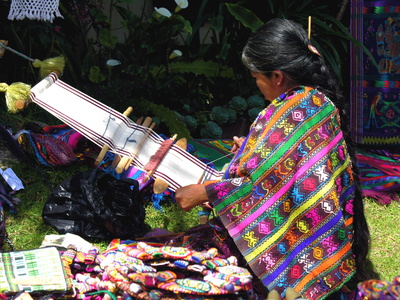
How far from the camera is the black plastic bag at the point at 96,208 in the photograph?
3814 mm

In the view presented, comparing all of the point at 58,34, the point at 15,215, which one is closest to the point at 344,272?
the point at 15,215

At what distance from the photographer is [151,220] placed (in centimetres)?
426

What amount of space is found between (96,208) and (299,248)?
144 cm

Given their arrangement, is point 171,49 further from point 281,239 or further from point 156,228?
point 281,239

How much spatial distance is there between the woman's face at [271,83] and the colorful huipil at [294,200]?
7 cm

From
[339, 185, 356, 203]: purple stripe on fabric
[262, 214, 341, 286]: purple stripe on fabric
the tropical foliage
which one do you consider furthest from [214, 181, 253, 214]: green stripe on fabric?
the tropical foliage

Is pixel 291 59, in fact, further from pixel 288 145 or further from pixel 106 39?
pixel 106 39

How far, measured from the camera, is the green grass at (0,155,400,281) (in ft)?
12.6

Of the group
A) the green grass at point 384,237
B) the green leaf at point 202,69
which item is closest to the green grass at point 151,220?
the green grass at point 384,237

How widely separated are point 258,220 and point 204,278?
398 mm

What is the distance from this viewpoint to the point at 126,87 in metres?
5.69

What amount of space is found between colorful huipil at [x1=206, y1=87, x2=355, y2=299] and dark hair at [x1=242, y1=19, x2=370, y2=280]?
0.29ft

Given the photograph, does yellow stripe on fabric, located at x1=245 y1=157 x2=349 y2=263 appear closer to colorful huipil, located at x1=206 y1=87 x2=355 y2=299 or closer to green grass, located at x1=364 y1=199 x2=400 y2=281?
colorful huipil, located at x1=206 y1=87 x2=355 y2=299

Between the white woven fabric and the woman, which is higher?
the woman
